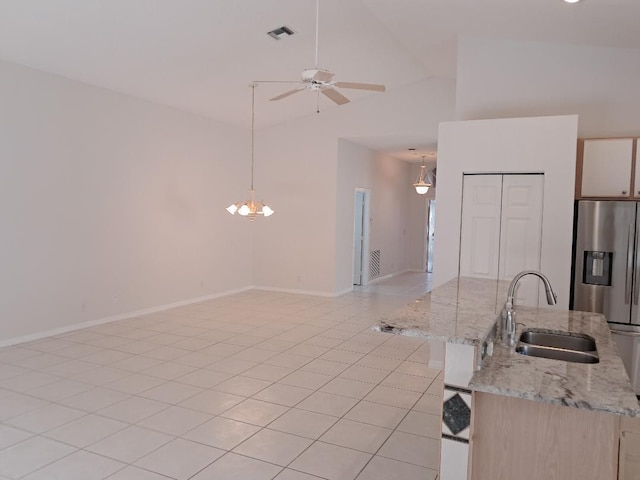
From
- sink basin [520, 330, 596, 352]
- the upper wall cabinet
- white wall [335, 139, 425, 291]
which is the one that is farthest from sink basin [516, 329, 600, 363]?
white wall [335, 139, 425, 291]

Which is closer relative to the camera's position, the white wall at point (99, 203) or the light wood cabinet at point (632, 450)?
the light wood cabinet at point (632, 450)

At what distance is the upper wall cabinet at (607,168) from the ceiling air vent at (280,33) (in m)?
3.20

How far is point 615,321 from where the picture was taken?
4.23 m

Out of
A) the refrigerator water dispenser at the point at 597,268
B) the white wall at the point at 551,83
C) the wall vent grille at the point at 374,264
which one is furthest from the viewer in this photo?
the wall vent grille at the point at 374,264

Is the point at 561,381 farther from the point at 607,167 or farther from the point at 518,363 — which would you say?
the point at 607,167

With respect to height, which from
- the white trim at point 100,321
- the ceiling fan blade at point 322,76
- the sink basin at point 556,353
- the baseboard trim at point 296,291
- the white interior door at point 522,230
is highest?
the ceiling fan blade at point 322,76

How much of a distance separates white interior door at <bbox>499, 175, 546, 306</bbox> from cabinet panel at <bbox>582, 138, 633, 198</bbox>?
1.47 ft

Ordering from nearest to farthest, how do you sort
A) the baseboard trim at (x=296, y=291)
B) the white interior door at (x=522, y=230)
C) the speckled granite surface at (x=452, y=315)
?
the speckled granite surface at (x=452, y=315) → the white interior door at (x=522, y=230) → the baseboard trim at (x=296, y=291)

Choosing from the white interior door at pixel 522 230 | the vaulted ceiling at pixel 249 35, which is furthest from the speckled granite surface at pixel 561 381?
the vaulted ceiling at pixel 249 35

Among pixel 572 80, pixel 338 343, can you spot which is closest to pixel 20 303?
pixel 338 343

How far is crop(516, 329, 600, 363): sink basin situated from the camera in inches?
101

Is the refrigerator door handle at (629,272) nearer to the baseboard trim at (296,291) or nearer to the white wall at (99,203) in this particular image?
the baseboard trim at (296,291)

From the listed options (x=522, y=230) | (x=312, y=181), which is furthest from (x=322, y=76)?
(x=312, y=181)

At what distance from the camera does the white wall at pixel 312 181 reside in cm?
802
